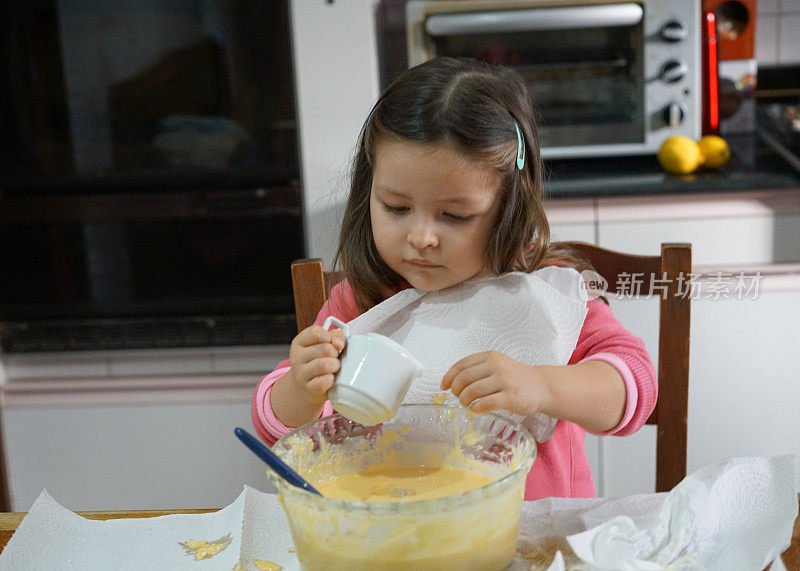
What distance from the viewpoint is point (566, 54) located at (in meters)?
1.85

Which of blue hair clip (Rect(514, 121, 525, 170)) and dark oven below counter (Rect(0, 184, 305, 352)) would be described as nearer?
blue hair clip (Rect(514, 121, 525, 170))

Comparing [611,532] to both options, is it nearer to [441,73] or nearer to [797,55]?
[441,73]

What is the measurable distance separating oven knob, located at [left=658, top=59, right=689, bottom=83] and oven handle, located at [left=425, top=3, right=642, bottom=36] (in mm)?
124

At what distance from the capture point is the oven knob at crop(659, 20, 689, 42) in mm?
1802

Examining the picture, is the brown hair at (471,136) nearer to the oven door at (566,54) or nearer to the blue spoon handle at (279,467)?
the blue spoon handle at (279,467)

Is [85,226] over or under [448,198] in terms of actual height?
under

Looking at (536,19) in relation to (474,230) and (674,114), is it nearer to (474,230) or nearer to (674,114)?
(674,114)

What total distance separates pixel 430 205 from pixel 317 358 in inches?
8.7

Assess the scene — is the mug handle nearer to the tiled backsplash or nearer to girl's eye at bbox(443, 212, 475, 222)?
girl's eye at bbox(443, 212, 475, 222)

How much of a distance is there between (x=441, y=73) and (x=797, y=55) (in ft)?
5.54

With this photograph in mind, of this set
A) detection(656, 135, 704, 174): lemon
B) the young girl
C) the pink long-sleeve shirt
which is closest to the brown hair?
the young girl

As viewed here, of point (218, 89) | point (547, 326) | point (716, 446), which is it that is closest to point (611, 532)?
point (547, 326)

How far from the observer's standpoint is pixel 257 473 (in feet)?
6.14

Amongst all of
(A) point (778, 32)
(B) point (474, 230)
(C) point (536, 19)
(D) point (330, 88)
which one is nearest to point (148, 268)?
(D) point (330, 88)
